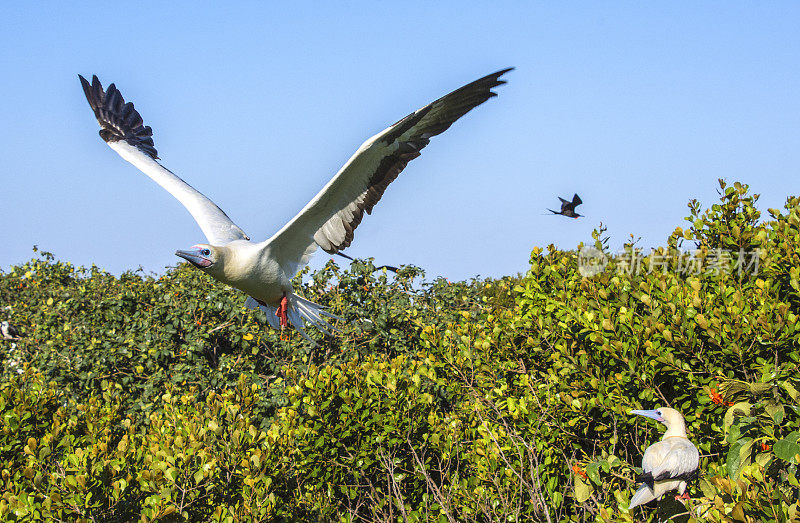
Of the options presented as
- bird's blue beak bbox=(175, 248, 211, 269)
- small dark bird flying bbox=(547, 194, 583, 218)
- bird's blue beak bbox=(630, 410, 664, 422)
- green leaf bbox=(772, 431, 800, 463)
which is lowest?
bird's blue beak bbox=(175, 248, 211, 269)

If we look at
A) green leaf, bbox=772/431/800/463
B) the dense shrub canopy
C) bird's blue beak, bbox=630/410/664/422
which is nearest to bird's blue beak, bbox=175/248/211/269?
the dense shrub canopy

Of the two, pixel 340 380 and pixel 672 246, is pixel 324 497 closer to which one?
pixel 340 380

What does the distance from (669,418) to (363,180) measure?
122 inches

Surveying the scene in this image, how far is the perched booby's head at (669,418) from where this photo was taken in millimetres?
3465

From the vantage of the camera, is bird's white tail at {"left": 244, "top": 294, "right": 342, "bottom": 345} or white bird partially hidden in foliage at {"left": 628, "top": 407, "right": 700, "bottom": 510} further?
bird's white tail at {"left": 244, "top": 294, "right": 342, "bottom": 345}

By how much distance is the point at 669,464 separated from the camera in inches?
128

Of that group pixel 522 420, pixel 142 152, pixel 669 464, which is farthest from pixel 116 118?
pixel 669 464

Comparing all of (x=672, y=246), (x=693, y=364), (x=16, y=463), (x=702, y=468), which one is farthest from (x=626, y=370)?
(x=16, y=463)

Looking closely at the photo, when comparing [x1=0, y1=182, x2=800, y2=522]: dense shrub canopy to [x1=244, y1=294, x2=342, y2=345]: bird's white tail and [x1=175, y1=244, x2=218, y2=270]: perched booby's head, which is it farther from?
[x1=175, y1=244, x2=218, y2=270]: perched booby's head

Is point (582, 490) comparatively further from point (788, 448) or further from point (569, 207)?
point (569, 207)

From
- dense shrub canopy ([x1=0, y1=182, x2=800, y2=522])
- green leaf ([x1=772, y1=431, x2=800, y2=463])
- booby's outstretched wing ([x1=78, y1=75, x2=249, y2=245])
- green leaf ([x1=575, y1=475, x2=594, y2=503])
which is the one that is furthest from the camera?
booby's outstretched wing ([x1=78, y1=75, x2=249, y2=245])

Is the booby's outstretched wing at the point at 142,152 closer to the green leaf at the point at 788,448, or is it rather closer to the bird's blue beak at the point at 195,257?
the bird's blue beak at the point at 195,257

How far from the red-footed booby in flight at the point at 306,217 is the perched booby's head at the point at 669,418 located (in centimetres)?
259

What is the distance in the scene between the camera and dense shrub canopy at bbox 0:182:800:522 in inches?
133
